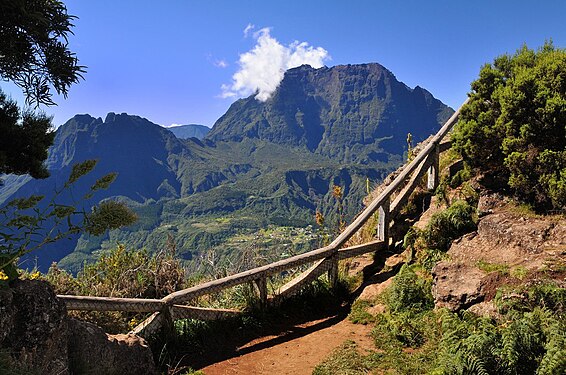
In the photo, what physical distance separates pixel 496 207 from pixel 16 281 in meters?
7.83

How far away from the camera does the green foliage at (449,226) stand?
7.85m

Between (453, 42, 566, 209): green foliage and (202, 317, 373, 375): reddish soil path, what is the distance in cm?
400

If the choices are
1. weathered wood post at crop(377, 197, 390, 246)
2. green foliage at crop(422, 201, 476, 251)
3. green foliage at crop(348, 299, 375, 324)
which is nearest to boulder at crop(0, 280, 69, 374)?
green foliage at crop(348, 299, 375, 324)

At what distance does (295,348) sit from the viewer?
6566mm

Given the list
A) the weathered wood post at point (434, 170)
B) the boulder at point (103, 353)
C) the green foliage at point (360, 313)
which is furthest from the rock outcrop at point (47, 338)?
the weathered wood post at point (434, 170)

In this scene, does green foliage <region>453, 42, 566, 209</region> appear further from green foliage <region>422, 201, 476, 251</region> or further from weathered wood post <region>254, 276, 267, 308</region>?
weathered wood post <region>254, 276, 267, 308</region>

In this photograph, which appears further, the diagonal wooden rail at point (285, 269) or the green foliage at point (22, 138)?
the diagonal wooden rail at point (285, 269)

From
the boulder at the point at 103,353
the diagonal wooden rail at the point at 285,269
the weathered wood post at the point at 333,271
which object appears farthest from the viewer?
the weathered wood post at the point at 333,271

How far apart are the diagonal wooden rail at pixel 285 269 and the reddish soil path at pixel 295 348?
32.8 inches

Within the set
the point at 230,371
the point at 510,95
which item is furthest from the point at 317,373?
the point at 510,95

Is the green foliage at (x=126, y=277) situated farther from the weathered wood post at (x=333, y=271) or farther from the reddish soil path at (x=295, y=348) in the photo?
the weathered wood post at (x=333, y=271)

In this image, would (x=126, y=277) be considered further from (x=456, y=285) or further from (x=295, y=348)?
(x=456, y=285)

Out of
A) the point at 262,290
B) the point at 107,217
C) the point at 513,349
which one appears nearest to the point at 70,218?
the point at 107,217

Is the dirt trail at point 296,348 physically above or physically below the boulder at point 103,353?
below
